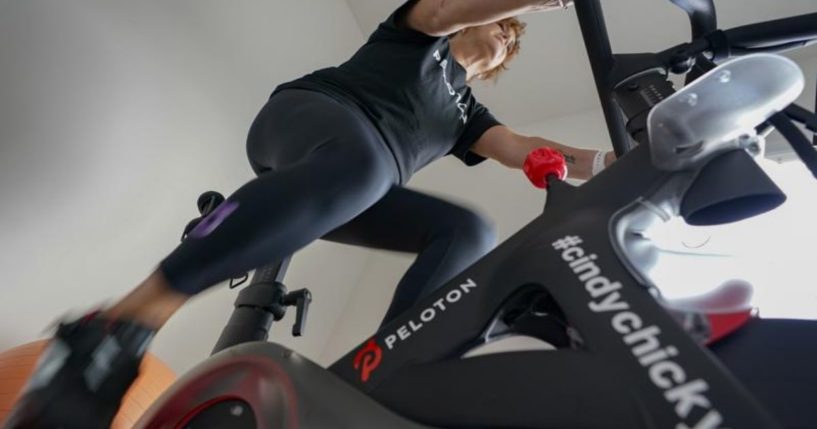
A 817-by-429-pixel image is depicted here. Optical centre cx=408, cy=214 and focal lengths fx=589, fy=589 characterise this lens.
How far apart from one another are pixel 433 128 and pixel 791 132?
59 cm

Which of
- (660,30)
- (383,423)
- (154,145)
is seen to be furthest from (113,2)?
(660,30)

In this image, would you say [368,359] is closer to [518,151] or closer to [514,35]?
[518,151]

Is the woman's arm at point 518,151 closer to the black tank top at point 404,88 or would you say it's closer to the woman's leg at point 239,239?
the black tank top at point 404,88

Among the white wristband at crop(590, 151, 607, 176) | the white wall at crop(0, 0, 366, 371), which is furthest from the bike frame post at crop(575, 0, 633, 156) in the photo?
the white wall at crop(0, 0, 366, 371)

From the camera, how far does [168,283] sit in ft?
2.03

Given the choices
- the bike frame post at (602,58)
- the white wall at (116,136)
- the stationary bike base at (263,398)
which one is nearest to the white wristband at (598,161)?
the bike frame post at (602,58)

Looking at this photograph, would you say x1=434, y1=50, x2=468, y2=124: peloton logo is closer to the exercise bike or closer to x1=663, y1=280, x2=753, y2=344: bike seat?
the exercise bike

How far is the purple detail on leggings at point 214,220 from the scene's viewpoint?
66 cm

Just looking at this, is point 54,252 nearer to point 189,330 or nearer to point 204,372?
point 189,330

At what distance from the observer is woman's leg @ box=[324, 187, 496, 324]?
0.83 metres

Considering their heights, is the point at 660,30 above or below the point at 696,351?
below

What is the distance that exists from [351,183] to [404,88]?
313 mm

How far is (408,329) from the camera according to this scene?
0.53 metres

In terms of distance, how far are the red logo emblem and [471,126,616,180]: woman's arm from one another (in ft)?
2.04
